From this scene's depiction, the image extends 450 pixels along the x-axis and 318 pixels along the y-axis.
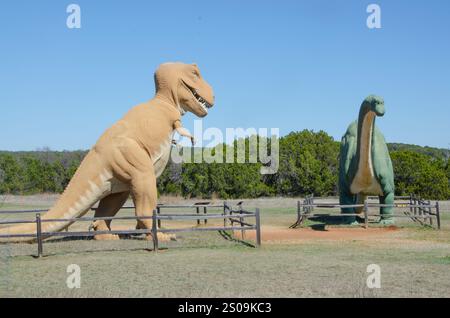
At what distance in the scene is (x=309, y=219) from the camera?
18.2 m

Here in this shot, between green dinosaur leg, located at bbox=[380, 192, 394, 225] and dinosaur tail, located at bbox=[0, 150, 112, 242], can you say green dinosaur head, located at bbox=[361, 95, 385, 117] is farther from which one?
dinosaur tail, located at bbox=[0, 150, 112, 242]

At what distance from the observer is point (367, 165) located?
15000 millimetres

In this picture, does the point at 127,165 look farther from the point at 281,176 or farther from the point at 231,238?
the point at 281,176

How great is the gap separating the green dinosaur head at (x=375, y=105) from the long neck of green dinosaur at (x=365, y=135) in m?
0.10

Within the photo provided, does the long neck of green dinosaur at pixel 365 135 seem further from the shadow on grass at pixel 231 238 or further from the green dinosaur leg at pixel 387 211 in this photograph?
the shadow on grass at pixel 231 238

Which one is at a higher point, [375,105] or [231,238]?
[375,105]

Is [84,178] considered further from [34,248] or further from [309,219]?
[309,219]

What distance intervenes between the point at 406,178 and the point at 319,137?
7.24 metres

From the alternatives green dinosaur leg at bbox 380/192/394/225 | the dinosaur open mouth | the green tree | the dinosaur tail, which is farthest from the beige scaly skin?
the green tree

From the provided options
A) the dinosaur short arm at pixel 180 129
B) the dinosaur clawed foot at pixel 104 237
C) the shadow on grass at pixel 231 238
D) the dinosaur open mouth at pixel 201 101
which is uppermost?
→ the dinosaur open mouth at pixel 201 101

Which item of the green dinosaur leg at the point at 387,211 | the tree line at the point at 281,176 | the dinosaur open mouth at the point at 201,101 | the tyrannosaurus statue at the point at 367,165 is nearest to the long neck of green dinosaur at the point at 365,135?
the tyrannosaurus statue at the point at 367,165

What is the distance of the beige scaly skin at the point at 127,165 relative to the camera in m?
10.9

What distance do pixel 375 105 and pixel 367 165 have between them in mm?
1890

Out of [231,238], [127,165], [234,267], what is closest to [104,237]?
[127,165]
